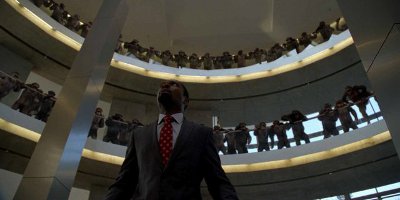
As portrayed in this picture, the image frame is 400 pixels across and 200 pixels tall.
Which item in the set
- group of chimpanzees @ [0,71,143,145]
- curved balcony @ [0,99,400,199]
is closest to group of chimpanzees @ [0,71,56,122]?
group of chimpanzees @ [0,71,143,145]

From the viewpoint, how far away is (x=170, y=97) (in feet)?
8.36

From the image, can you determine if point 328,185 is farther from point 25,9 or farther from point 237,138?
point 25,9

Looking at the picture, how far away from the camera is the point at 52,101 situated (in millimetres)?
10648

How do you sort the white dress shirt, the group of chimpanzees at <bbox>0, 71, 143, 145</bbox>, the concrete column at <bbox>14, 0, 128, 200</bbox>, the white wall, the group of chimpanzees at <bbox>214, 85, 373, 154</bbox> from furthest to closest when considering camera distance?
the white wall
the group of chimpanzees at <bbox>214, 85, 373, 154</bbox>
the group of chimpanzees at <bbox>0, 71, 143, 145</bbox>
the concrete column at <bbox>14, 0, 128, 200</bbox>
the white dress shirt

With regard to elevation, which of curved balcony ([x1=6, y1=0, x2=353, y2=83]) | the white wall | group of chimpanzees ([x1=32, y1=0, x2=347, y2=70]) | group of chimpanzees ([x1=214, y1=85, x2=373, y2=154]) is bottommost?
the white wall

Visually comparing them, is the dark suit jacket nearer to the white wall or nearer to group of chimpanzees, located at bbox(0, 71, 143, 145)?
group of chimpanzees, located at bbox(0, 71, 143, 145)

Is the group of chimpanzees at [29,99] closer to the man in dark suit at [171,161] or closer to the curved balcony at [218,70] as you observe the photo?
the curved balcony at [218,70]

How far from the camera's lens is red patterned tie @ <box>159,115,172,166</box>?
2.31m

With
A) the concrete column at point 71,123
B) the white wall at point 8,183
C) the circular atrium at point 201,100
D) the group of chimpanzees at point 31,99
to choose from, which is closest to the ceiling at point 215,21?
the circular atrium at point 201,100

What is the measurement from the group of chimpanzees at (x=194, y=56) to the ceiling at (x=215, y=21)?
2487 mm

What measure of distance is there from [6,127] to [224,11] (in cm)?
1205

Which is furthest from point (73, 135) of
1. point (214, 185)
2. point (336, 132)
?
point (336, 132)

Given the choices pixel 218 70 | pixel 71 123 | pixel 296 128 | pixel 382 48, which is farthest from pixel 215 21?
pixel 382 48

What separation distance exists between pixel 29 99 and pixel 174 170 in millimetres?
9464
